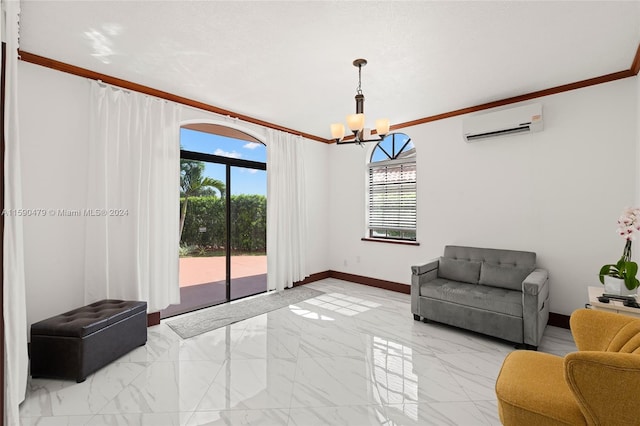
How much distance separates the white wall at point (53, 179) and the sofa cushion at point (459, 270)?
4178 mm

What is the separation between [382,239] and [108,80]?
4334 mm

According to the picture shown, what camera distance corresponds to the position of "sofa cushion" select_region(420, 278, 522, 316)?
113 inches

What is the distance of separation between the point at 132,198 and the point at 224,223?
1.32 meters

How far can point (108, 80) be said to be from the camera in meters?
3.03

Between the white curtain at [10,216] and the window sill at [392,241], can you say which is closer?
the white curtain at [10,216]

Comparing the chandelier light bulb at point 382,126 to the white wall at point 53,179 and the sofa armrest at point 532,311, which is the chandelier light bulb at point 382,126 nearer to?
the sofa armrest at point 532,311

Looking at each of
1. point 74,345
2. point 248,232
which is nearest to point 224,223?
point 248,232

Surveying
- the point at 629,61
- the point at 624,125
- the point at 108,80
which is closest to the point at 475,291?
the point at 624,125

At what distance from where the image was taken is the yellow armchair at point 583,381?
1194 millimetres

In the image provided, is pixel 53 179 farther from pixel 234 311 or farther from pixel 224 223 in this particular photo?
pixel 234 311

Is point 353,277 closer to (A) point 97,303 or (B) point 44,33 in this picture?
(A) point 97,303

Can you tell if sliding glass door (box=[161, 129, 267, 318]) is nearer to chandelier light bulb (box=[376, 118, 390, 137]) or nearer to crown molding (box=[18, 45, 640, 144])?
crown molding (box=[18, 45, 640, 144])

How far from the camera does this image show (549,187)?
3.40 meters

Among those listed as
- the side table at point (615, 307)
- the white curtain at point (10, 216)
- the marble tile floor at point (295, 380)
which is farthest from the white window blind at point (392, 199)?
the white curtain at point (10, 216)
